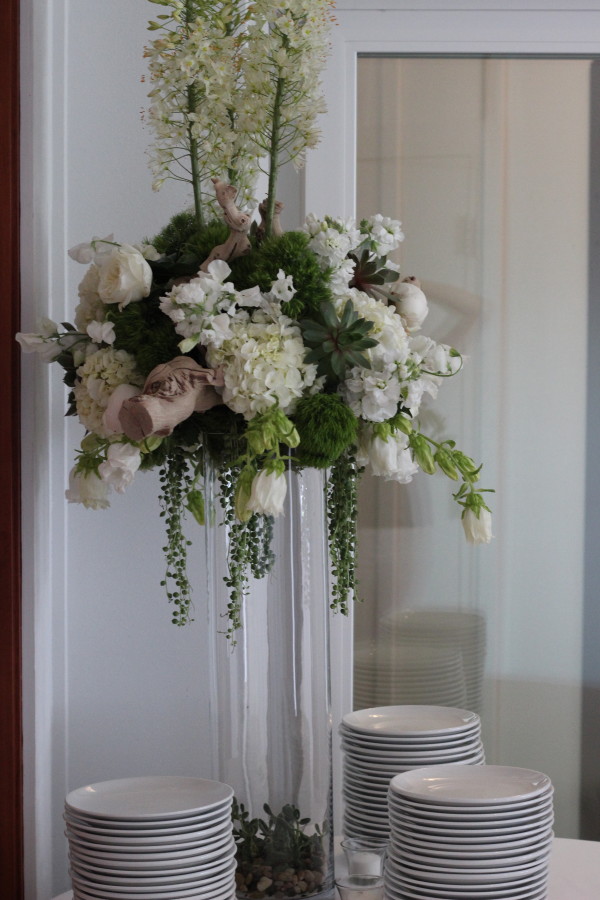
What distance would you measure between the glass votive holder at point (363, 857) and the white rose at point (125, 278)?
0.77m

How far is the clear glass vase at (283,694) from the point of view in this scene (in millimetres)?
1251

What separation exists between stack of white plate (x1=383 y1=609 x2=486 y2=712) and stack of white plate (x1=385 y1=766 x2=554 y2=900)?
0.84 m

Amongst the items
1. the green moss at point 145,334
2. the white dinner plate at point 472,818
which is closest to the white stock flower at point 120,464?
the green moss at point 145,334

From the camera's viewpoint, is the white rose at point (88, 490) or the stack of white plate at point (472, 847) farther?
the white rose at point (88, 490)

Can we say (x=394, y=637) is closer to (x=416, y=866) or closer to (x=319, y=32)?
(x=416, y=866)

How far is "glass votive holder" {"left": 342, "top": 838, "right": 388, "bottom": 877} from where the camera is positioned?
121 cm

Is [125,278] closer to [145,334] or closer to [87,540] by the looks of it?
[145,334]

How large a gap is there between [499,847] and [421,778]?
16 centimetres

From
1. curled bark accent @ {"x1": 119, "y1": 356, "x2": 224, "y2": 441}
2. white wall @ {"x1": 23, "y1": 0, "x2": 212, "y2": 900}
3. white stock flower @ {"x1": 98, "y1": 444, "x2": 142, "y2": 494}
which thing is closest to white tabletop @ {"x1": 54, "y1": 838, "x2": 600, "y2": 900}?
white wall @ {"x1": 23, "y1": 0, "x2": 212, "y2": 900}

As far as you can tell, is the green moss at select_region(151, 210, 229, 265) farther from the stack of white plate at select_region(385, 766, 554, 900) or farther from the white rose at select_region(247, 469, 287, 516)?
the stack of white plate at select_region(385, 766, 554, 900)

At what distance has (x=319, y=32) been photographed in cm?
122

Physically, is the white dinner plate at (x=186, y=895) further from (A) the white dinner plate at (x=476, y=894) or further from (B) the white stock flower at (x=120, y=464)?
(B) the white stock flower at (x=120, y=464)

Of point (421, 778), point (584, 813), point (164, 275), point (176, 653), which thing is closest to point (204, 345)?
point (164, 275)

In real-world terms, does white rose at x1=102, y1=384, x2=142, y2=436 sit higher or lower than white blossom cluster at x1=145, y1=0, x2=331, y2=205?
lower
